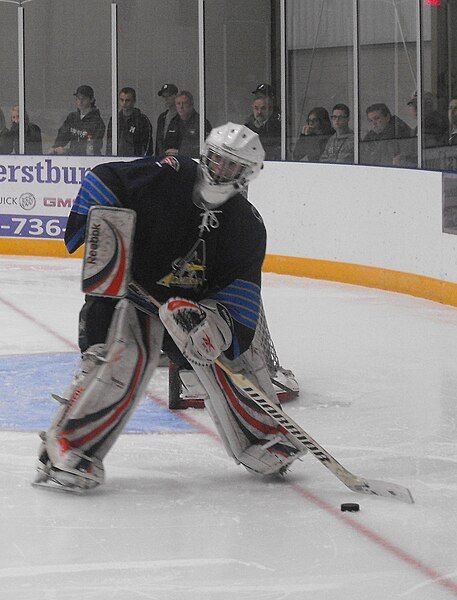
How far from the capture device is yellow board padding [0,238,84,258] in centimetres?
930

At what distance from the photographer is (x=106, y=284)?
3.40 metres

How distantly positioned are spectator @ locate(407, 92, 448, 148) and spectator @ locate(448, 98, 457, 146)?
51 millimetres

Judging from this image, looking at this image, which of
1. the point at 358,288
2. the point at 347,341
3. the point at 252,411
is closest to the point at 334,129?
the point at 358,288

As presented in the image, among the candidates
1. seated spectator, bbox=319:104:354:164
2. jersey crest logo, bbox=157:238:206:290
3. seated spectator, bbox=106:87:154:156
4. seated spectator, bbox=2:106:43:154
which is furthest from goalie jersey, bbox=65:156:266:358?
seated spectator, bbox=2:106:43:154

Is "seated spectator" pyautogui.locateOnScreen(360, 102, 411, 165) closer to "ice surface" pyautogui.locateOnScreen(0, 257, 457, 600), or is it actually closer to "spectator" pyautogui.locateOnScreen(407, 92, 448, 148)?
"spectator" pyautogui.locateOnScreen(407, 92, 448, 148)

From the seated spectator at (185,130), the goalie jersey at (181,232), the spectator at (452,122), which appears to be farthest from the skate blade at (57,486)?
the seated spectator at (185,130)

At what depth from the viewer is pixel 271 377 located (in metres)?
4.75

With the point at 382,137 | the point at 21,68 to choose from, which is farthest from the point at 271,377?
the point at 21,68

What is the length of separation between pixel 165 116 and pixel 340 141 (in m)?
1.64

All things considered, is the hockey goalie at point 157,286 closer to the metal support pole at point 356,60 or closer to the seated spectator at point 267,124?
the metal support pole at point 356,60

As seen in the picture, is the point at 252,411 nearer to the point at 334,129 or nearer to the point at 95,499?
the point at 95,499

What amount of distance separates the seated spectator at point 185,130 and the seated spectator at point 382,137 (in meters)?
1.52

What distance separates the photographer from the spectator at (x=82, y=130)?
31.4ft

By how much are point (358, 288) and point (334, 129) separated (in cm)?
125
